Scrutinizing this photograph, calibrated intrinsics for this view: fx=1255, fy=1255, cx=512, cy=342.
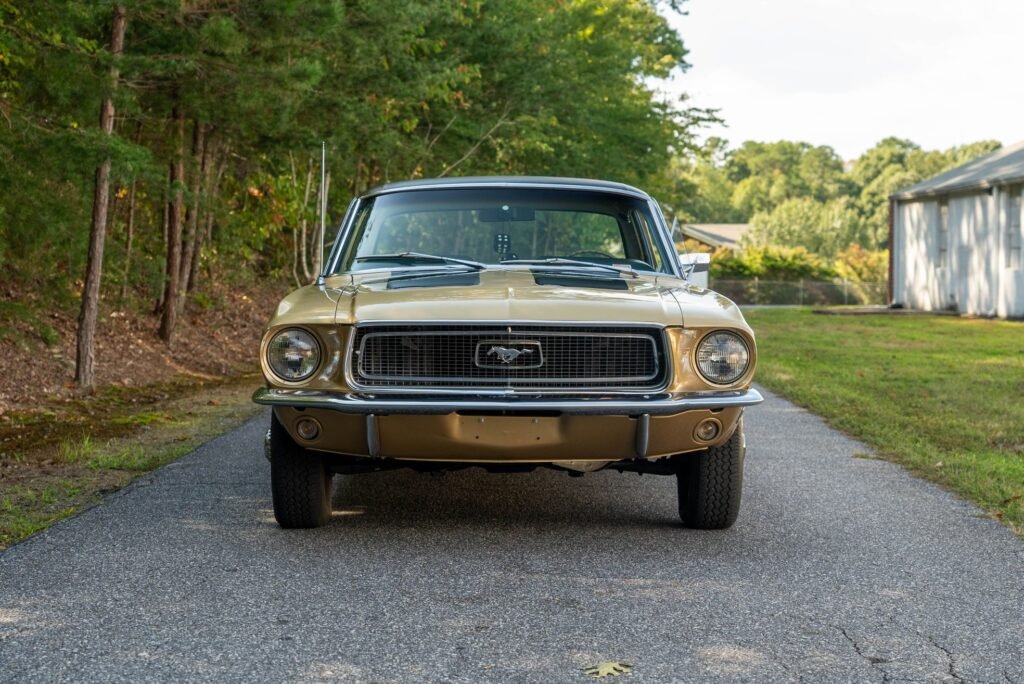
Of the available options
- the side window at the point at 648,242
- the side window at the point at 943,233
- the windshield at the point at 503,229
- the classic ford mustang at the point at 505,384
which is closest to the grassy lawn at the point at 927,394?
the classic ford mustang at the point at 505,384

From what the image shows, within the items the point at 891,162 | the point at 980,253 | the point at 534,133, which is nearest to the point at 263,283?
the point at 534,133

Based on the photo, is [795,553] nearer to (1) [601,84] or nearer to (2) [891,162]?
(1) [601,84]

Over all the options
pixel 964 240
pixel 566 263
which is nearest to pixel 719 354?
pixel 566 263

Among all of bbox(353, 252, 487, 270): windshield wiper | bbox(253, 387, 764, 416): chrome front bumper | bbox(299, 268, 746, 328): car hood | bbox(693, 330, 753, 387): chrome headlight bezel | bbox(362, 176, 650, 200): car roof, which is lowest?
bbox(253, 387, 764, 416): chrome front bumper

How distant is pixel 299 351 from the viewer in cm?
538

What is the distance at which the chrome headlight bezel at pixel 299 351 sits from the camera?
5.35m

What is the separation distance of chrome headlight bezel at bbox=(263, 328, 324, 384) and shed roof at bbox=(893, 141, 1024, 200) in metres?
27.9

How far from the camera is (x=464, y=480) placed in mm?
7242

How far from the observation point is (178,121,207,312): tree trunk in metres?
16.7

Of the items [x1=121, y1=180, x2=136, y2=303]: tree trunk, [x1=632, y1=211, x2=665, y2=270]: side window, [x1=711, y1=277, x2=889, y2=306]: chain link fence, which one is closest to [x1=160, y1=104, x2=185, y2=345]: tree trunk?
[x1=121, y1=180, x2=136, y2=303]: tree trunk

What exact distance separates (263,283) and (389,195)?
20.3 m

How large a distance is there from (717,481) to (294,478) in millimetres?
1917

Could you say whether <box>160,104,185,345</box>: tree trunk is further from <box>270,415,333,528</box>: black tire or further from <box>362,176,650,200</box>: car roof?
<box>270,415,333,528</box>: black tire

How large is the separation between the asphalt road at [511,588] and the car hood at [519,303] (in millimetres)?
1017
